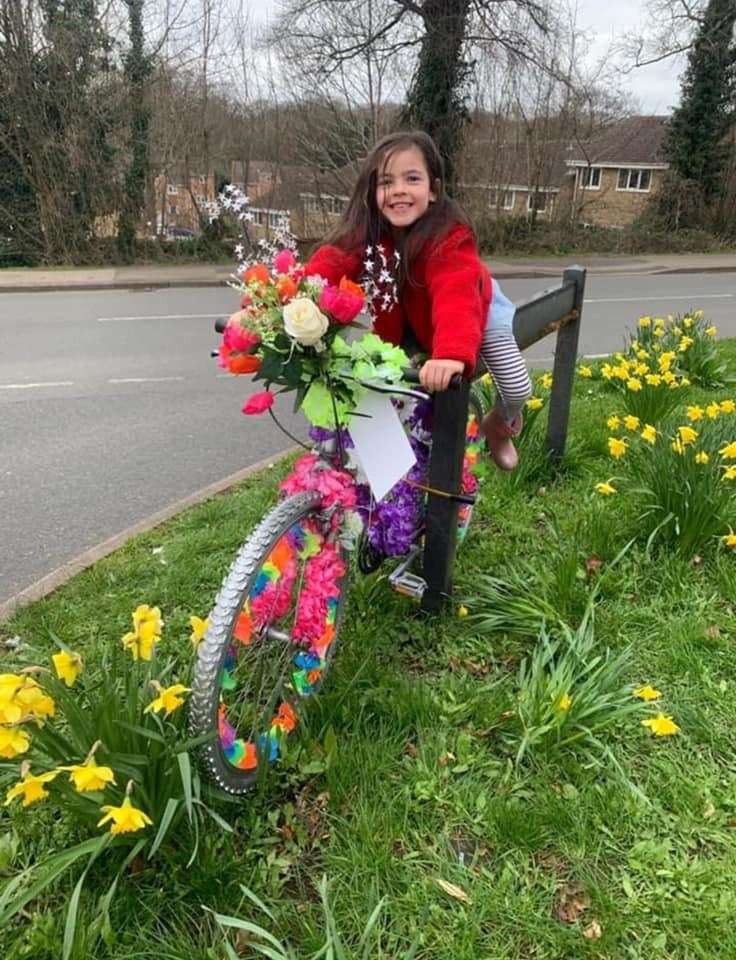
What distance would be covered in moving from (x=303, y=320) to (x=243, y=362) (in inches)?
10.4

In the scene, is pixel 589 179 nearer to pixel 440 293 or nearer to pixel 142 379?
pixel 142 379

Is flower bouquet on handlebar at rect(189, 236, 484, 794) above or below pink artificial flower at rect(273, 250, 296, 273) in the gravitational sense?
below

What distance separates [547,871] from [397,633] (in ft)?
3.41

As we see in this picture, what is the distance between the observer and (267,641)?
211 cm

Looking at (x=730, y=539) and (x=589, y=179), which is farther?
(x=589, y=179)

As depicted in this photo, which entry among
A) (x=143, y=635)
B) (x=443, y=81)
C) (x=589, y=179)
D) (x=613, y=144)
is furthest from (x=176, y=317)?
(x=613, y=144)

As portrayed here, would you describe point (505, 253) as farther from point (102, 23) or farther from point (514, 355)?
point (514, 355)

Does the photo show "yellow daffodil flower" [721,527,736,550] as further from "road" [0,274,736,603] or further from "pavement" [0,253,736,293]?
"pavement" [0,253,736,293]

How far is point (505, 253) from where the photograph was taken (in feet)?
65.0

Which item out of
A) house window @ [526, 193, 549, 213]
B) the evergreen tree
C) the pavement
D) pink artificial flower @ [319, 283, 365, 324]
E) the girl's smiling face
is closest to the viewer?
pink artificial flower @ [319, 283, 365, 324]

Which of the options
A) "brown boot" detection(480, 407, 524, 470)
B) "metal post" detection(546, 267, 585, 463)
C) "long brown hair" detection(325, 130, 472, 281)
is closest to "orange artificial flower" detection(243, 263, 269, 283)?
"long brown hair" detection(325, 130, 472, 281)

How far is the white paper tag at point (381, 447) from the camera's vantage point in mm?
2115

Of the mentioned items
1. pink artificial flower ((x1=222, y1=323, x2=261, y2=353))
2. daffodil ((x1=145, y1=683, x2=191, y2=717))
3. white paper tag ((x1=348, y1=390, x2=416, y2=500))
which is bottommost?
daffodil ((x1=145, y1=683, x2=191, y2=717))

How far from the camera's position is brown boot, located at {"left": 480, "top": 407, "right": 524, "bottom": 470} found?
328 centimetres
